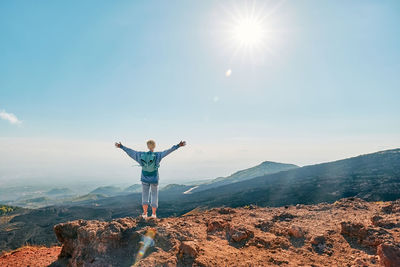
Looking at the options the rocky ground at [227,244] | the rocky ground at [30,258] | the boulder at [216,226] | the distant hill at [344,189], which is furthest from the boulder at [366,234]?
the distant hill at [344,189]

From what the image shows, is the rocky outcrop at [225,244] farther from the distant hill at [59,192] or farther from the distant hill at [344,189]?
the distant hill at [59,192]

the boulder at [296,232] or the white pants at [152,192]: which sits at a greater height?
the white pants at [152,192]

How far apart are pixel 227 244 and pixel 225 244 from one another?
0.19ft

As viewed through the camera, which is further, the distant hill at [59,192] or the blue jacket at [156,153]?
the distant hill at [59,192]

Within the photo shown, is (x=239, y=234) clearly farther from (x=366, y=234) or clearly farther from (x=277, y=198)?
(x=277, y=198)

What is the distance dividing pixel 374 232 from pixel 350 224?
1.67 ft

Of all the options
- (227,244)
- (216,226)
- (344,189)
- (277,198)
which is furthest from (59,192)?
(227,244)

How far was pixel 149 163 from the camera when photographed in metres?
5.76

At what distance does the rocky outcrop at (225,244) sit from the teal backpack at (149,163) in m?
1.19

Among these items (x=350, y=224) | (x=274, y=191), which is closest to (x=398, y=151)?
(x=274, y=191)

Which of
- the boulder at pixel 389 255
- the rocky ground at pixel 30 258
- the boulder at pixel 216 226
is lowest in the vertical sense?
the rocky ground at pixel 30 258

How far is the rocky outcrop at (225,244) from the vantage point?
3.72m

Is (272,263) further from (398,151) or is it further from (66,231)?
(398,151)

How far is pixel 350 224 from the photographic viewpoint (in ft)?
16.1
